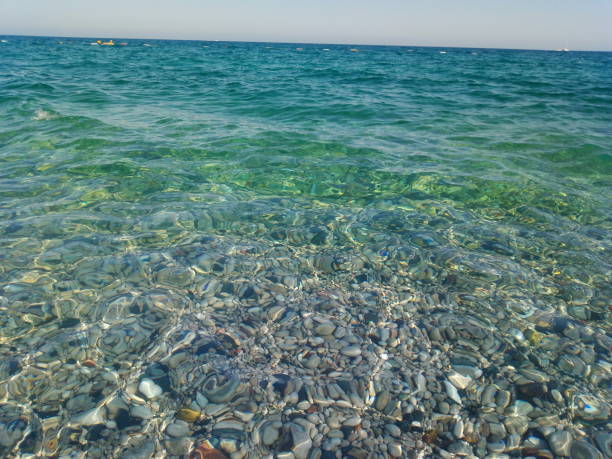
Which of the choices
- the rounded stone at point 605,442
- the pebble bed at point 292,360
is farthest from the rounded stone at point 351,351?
the rounded stone at point 605,442

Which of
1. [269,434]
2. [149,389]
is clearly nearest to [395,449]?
[269,434]

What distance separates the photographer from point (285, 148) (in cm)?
954

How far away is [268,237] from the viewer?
213 inches

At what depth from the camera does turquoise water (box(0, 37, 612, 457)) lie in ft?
10.9

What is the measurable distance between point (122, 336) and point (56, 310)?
843 mm

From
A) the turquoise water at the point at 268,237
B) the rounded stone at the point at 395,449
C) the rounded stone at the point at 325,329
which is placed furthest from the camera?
the rounded stone at the point at 325,329

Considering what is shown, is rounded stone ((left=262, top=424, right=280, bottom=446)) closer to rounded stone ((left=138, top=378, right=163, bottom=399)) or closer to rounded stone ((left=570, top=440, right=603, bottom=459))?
rounded stone ((left=138, top=378, right=163, bottom=399))

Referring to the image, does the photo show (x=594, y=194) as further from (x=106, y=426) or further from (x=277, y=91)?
(x=277, y=91)

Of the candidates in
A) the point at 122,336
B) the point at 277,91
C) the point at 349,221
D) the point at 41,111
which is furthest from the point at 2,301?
the point at 277,91

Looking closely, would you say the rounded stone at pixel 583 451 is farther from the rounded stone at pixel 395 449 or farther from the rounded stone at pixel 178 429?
the rounded stone at pixel 178 429

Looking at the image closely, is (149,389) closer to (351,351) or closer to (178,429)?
(178,429)

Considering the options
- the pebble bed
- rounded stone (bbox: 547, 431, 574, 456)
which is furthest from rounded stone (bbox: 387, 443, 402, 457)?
rounded stone (bbox: 547, 431, 574, 456)

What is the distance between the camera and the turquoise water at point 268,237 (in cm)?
333

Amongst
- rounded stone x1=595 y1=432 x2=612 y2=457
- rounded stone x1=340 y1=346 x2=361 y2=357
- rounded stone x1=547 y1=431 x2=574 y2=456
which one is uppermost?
rounded stone x1=340 y1=346 x2=361 y2=357
